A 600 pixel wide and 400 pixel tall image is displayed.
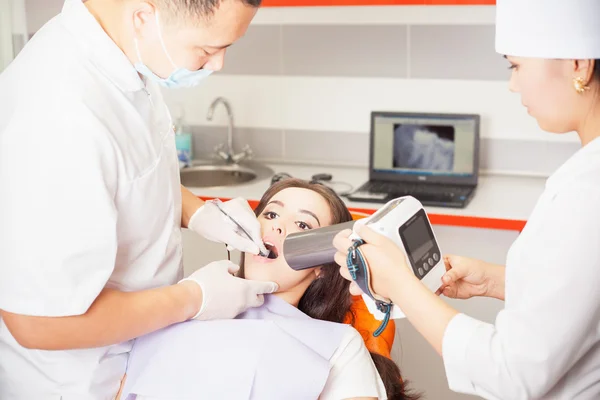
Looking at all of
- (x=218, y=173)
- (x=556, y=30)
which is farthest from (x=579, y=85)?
(x=218, y=173)

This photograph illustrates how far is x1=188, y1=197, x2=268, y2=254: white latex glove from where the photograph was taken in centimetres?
196

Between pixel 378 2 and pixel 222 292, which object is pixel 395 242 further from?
pixel 378 2

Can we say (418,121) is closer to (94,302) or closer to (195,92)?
(195,92)

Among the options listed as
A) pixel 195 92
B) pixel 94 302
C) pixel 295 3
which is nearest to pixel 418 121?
pixel 295 3

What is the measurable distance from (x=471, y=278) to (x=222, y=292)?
55 centimetres

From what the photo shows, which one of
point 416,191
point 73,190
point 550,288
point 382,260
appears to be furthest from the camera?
point 416,191

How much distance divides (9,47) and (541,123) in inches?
89.0

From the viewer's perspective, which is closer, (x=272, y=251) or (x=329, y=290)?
(x=272, y=251)

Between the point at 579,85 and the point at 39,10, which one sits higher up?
the point at 39,10

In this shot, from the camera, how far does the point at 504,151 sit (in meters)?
3.26

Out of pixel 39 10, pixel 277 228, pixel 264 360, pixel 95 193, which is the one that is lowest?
pixel 264 360

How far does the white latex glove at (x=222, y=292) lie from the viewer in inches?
67.0

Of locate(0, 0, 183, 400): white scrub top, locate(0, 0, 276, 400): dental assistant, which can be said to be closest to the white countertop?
locate(0, 0, 276, 400): dental assistant

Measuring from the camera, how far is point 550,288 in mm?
1269
